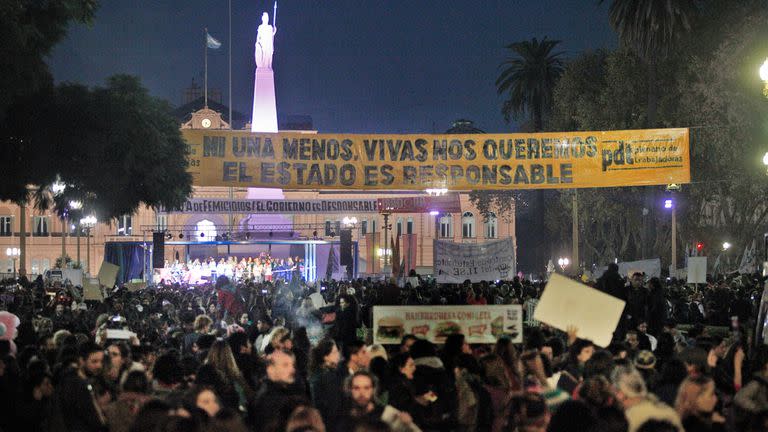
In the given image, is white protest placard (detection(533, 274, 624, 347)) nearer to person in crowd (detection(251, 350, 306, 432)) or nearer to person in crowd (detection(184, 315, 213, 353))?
person in crowd (detection(251, 350, 306, 432))

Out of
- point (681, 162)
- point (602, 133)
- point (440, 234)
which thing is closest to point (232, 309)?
point (602, 133)

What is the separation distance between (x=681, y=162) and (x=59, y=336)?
50.9 feet

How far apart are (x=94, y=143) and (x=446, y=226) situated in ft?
273

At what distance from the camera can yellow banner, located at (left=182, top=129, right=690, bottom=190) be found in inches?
900

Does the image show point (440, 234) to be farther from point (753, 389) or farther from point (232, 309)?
point (753, 389)

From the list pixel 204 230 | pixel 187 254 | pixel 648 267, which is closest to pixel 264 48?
pixel 204 230

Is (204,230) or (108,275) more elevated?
(204,230)

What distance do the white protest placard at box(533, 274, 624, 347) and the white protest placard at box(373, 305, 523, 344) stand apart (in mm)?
1585

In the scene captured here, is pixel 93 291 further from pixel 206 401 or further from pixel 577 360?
pixel 206 401

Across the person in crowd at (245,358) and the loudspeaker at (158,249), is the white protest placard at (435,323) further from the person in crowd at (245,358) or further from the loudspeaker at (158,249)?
the loudspeaker at (158,249)

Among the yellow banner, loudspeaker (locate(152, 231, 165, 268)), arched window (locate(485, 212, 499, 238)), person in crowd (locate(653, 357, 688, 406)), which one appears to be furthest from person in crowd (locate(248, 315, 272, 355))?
arched window (locate(485, 212, 499, 238))

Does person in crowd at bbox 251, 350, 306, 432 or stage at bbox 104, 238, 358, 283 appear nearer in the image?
person in crowd at bbox 251, 350, 306, 432

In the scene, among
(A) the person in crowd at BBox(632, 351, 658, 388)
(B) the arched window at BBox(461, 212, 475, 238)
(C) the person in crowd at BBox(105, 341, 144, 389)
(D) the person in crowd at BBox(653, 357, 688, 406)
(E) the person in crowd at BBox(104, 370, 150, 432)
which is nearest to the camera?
(E) the person in crowd at BBox(104, 370, 150, 432)

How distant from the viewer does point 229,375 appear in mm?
8930
